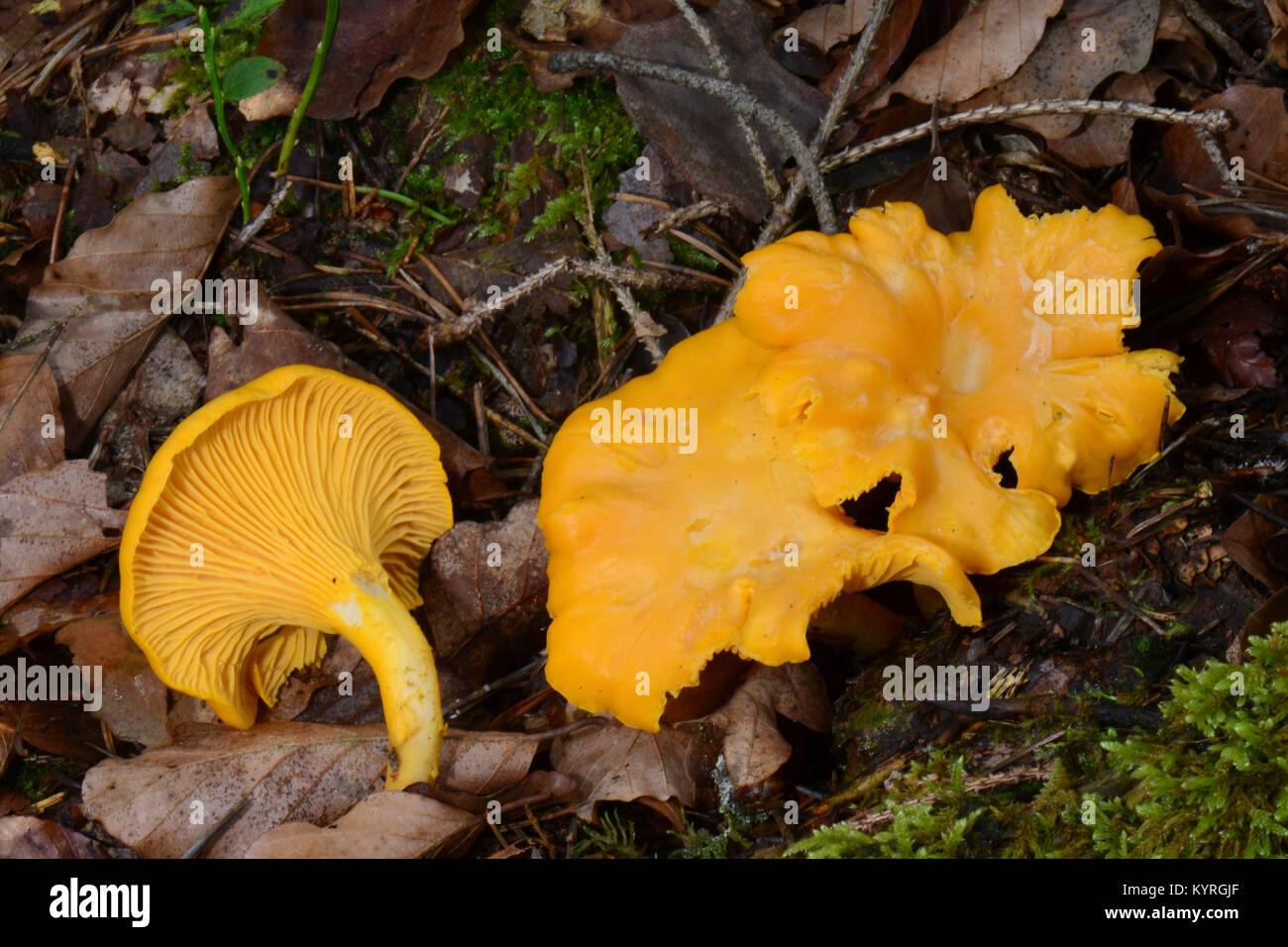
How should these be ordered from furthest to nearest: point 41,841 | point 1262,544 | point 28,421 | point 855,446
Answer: point 28,421
point 41,841
point 855,446
point 1262,544

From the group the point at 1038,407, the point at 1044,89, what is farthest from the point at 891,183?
the point at 1038,407

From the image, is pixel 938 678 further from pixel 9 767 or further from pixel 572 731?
pixel 9 767

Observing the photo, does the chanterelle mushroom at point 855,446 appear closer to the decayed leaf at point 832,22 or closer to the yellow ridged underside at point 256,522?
the yellow ridged underside at point 256,522

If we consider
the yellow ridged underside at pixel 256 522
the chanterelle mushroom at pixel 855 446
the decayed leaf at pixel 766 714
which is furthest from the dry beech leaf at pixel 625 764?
the yellow ridged underside at pixel 256 522

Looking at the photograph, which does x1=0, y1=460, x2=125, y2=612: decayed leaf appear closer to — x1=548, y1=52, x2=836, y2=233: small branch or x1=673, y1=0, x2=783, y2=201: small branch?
x1=548, y1=52, x2=836, y2=233: small branch

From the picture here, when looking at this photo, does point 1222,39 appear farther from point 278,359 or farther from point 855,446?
point 278,359

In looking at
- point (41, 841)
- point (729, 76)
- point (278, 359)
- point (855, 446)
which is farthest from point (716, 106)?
point (41, 841)

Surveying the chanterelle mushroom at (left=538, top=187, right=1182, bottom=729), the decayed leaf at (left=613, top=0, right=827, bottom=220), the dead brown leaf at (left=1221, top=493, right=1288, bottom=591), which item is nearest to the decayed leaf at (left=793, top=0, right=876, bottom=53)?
the decayed leaf at (left=613, top=0, right=827, bottom=220)
